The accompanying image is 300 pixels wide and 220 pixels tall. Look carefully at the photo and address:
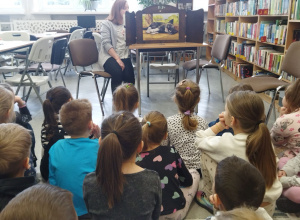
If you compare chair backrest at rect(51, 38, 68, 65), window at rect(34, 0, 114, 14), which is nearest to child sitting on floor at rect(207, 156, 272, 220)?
chair backrest at rect(51, 38, 68, 65)

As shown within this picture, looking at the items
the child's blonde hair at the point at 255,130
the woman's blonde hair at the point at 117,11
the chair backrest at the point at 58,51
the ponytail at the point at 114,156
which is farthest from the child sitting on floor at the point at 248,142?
the chair backrest at the point at 58,51

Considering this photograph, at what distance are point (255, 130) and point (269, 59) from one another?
8.70 ft

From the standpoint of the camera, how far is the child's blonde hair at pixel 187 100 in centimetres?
172

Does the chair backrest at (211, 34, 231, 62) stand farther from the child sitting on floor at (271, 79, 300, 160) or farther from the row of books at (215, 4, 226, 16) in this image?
the row of books at (215, 4, 226, 16)

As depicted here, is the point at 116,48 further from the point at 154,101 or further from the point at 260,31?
the point at 260,31

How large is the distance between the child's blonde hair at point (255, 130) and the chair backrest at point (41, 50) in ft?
8.44

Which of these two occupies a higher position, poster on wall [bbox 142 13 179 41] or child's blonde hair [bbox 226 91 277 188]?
poster on wall [bbox 142 13 179 41]

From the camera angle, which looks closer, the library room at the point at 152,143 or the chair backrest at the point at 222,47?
the library room at the point at 152,143

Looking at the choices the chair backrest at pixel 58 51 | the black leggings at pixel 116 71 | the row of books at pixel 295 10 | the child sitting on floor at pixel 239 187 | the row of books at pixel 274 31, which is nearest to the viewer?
the child sitting on floor at pixel 239 187

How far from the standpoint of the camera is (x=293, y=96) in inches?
69.7

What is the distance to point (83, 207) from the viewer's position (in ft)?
4.55

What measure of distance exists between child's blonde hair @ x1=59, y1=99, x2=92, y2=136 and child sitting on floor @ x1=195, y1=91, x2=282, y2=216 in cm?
62

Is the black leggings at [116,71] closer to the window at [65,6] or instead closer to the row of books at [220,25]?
the row of books at [220,25]

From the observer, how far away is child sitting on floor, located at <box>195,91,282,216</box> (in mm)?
1253
